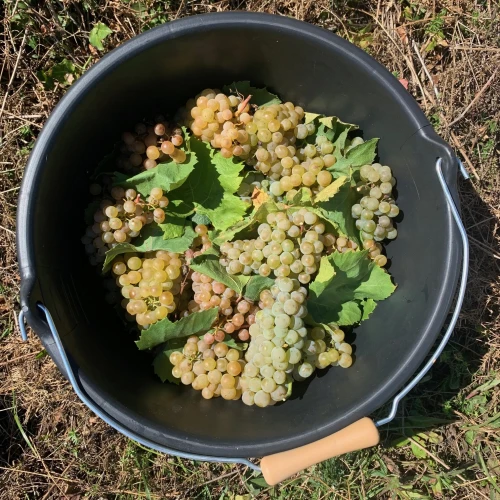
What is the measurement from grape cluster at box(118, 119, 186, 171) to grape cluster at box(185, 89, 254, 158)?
72 millimetres

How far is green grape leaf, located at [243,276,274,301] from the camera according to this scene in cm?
136

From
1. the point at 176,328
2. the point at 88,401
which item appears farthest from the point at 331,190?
the point at 88,401

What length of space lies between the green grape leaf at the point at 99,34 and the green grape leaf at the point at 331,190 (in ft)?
3.11

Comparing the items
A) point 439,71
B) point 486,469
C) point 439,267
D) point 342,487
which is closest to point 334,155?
point 439,267

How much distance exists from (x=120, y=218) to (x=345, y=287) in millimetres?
632

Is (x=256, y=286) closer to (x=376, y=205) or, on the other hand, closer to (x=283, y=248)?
(x=283, y=248)

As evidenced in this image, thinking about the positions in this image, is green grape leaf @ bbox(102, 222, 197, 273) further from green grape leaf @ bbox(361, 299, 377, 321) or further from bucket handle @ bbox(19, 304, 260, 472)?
green grape leaf @ bbox(361, 299, 377, 321)

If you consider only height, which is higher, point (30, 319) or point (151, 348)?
point (30, 319)

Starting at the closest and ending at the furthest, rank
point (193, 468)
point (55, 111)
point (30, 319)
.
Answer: point (30, 319), point (55, 111), point (193, 468)

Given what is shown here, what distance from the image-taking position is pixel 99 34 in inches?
68.0

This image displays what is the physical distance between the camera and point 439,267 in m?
1.25

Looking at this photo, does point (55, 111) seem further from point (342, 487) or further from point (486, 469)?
point (486, 469)

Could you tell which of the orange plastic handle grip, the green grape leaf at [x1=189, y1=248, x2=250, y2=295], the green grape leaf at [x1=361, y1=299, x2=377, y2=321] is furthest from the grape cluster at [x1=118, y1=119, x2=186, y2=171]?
the orange plastic handle grip

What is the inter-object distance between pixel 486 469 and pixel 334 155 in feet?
4.39
